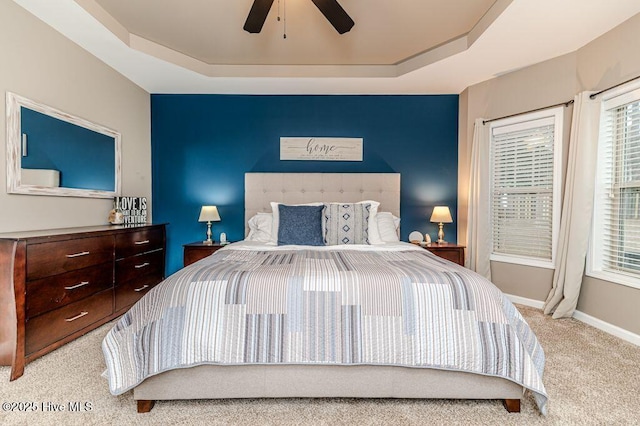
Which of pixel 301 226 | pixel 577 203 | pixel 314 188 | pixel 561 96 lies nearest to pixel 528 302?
pixel 577 203

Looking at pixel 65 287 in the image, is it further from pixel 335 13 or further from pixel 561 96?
pixel 561 96

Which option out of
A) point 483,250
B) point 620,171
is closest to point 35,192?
point 483,250

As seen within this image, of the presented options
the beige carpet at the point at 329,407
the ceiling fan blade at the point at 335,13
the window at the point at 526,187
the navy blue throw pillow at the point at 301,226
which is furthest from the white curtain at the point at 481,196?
the ceiling fan blade at the point at 335,13

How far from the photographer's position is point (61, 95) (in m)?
2.86

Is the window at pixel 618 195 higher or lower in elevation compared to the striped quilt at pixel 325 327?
higher

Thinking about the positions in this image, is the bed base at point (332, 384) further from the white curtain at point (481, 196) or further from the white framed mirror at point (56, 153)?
the white curtain at point (481, 196)

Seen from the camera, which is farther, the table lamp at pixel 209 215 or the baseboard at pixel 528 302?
the table lamp at pixel 209 215

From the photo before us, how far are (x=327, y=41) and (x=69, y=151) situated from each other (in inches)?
104

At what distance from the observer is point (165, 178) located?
4250mm

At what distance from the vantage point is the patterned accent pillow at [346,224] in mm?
3236

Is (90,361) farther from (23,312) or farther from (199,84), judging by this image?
(199,84)

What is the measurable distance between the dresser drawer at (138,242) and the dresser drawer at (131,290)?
0.30 meters

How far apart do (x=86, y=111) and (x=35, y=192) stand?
1025mm

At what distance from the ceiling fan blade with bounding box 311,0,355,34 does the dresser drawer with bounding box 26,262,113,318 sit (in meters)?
2.67
